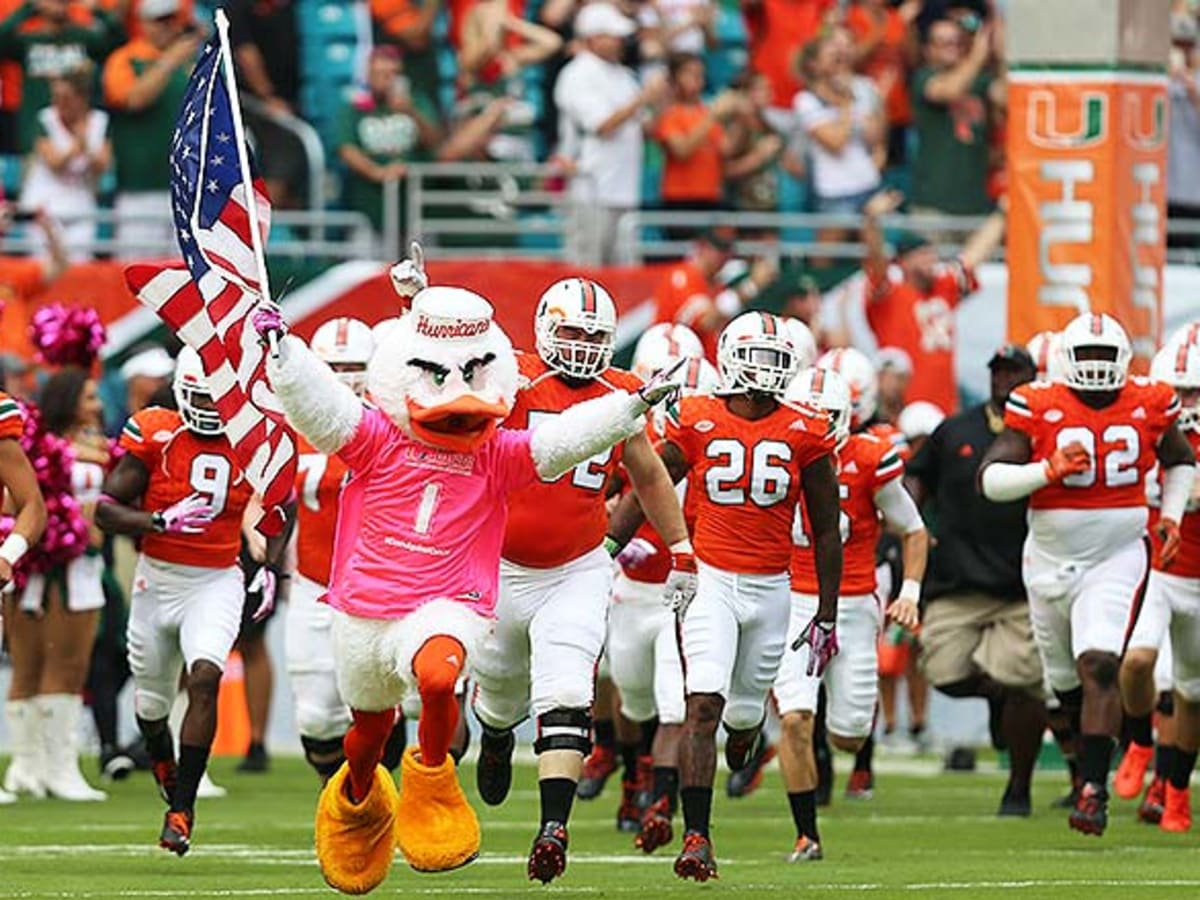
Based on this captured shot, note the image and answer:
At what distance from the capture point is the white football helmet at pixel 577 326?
41.3 feet

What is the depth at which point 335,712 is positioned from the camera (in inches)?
611

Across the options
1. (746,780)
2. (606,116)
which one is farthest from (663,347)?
(606,116)

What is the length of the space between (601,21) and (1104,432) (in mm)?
7589

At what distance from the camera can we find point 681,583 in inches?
510

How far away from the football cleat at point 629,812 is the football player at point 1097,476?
192 centimetres

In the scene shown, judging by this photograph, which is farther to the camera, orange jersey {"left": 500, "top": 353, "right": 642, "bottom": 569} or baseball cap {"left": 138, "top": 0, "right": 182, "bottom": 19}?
baseball cap {"left": 138, "top": 0, "right": 182, "bottom": 19}

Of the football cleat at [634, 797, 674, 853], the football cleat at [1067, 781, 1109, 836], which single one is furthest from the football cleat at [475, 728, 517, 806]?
the football cleat at [1067, 781, 1109, 836]

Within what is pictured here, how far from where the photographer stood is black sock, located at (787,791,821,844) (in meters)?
13.7

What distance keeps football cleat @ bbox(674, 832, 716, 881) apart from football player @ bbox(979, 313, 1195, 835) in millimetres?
2899

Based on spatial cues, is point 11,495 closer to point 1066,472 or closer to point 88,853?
point 88,853

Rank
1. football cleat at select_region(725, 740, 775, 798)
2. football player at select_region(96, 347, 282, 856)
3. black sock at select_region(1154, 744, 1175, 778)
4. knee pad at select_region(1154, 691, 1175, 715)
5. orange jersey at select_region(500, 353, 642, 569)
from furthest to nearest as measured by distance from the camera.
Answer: football cleat at select_region(725, 740, 775, 798), knee pad at select_region(1154, 691, 1175, 715), black sock at select_region(1154, 744, 1175, 778), football player at select_region(96, 347, 282, 856), orange jersey at select_region(500, 353, 642, 569)

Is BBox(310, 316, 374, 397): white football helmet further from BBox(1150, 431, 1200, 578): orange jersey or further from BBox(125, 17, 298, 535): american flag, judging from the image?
BBox(1150, 431, 1200, 578): orange jersey

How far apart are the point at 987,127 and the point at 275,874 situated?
10.8 m

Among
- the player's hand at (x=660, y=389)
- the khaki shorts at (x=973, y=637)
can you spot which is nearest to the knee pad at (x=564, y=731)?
the player's hand at (x=660, y=389)
